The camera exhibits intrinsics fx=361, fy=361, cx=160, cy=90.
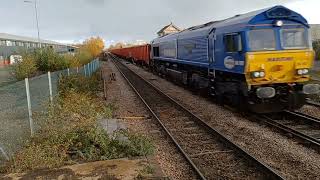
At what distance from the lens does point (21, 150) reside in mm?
7309

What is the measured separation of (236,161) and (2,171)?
4.52 metres

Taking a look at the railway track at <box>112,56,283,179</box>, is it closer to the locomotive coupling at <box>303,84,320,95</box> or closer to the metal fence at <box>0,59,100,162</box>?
the locomotive coupling at <box>303,84,320,95</box>

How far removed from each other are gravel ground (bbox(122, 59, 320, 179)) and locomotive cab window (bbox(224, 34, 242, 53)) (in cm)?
221

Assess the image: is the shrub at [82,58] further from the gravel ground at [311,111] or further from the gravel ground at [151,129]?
the gravel ground at [311,111]

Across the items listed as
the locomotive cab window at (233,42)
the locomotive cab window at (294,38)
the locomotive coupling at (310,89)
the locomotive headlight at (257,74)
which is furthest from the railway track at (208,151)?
the locomotive cab window at (294,38)

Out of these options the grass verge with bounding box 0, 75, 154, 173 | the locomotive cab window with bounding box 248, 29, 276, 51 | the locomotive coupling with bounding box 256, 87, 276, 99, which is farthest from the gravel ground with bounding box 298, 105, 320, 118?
the grass verge with bounding box 0, 75, 154, 173

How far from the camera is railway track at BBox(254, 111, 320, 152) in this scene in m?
8.61

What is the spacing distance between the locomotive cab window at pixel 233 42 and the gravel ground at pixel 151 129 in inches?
139

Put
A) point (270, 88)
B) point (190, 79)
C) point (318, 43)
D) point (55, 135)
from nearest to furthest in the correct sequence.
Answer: point (55, 135)
point (270, 88)
point (190, 79)
point (318, 43)

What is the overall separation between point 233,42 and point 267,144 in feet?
14.3

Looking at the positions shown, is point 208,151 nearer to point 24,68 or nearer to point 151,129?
point 151,129

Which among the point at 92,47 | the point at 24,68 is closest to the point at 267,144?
the point at 24,68

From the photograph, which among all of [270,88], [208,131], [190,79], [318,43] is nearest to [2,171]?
[208,131]

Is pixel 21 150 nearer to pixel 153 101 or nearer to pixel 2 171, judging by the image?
pixel 2 171
